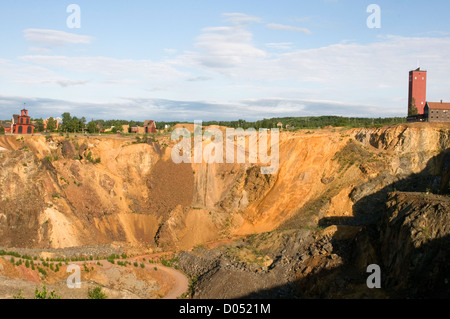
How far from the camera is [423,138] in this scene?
146 feet

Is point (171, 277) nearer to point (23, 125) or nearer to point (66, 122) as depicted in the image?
point (23, 125)

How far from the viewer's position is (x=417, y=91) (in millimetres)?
60250

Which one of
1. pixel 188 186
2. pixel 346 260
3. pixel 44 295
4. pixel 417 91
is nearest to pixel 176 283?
pixel 44 295

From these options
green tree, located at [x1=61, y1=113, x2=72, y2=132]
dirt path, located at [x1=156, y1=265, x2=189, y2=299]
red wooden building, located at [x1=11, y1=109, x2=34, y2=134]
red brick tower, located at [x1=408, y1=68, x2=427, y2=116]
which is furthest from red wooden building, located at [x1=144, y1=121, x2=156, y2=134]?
dirt path, located at [x1=156, y1=265, x2=189, y2=299]

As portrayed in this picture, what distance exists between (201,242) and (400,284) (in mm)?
18090

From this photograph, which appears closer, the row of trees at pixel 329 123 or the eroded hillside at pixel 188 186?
the eroded hillside at pixel 188 186

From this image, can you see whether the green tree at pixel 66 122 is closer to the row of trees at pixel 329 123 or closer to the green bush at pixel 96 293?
the row of trees at pixel 329 123

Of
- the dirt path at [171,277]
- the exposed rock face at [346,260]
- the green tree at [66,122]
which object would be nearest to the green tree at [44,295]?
the dirt path at [171,277]

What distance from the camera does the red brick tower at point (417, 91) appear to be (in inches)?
2325

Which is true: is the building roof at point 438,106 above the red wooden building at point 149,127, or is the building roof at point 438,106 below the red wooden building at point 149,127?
above

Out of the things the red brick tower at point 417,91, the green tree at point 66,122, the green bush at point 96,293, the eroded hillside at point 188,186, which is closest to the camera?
the green bush at point 96,293

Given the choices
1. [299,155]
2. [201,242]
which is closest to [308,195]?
[299,155]

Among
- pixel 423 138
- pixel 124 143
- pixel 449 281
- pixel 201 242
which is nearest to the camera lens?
pixel 449 281
